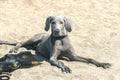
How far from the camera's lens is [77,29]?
31.1ft

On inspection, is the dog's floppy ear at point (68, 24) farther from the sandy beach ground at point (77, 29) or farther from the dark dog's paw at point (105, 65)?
the dark dog's paw at point (105, 65)

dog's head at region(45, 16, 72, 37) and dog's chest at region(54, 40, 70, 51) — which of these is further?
dog's chest at region(54, 40, 70, 51)

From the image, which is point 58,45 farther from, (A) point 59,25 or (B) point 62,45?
(A) point 59,25

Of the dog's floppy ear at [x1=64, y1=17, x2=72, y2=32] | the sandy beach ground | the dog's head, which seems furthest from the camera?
the dog's floppy ear at [x1=64, y1=17, x2=72, y2=32]

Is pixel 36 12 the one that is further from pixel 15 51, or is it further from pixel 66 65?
pixel 66 65

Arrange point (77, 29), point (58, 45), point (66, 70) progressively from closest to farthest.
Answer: point (66, 70)
point (58, 45)
point (77, 29)

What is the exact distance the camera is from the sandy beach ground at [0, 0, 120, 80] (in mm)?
7246

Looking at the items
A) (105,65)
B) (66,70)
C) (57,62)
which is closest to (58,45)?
(57,62)

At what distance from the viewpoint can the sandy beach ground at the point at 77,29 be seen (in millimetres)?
7246

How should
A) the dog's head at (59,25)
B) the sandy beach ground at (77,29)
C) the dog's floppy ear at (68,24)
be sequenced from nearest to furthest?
the sandy beach ground at (77,29) < the dog's head at (59,25) < the dog's floppy ear at (68,24)

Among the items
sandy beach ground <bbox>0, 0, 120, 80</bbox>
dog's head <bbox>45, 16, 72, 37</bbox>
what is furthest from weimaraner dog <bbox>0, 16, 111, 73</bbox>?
sandy beach ground <bbox>0, 0, 120, 80</bbox>

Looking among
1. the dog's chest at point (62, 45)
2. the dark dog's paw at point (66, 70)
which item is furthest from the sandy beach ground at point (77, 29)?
the dog's chest at point (62, 45)

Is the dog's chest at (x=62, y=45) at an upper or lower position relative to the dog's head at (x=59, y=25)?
lower

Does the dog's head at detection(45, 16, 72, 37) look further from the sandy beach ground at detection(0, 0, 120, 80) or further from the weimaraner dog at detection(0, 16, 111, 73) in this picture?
the sandy beach ground at detection(0, 0, 120, 80)
